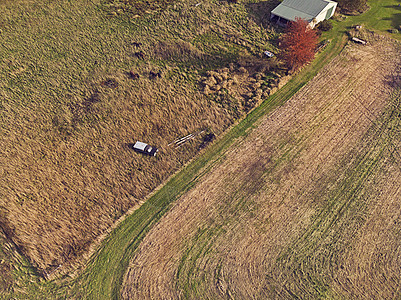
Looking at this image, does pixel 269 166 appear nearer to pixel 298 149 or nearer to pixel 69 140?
pixel 298 149

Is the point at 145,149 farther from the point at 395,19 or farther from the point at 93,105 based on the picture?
the point at 395,19

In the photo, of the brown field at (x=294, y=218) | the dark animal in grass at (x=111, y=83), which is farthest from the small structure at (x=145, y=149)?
the dark animal in grass at (x=111, y=83)

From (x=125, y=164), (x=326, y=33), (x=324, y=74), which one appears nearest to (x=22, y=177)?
(x=125, y=164)

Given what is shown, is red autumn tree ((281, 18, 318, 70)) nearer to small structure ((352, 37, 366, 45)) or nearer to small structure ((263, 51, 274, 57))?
small structure ((263, 51, 274, 57))

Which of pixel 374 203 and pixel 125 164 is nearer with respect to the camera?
pixel 374 203

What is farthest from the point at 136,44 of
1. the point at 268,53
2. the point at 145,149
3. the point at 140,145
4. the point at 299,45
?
the point at 299,45

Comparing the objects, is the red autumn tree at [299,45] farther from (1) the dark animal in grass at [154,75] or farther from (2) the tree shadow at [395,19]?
(2) the tree shadow at [395,19]
